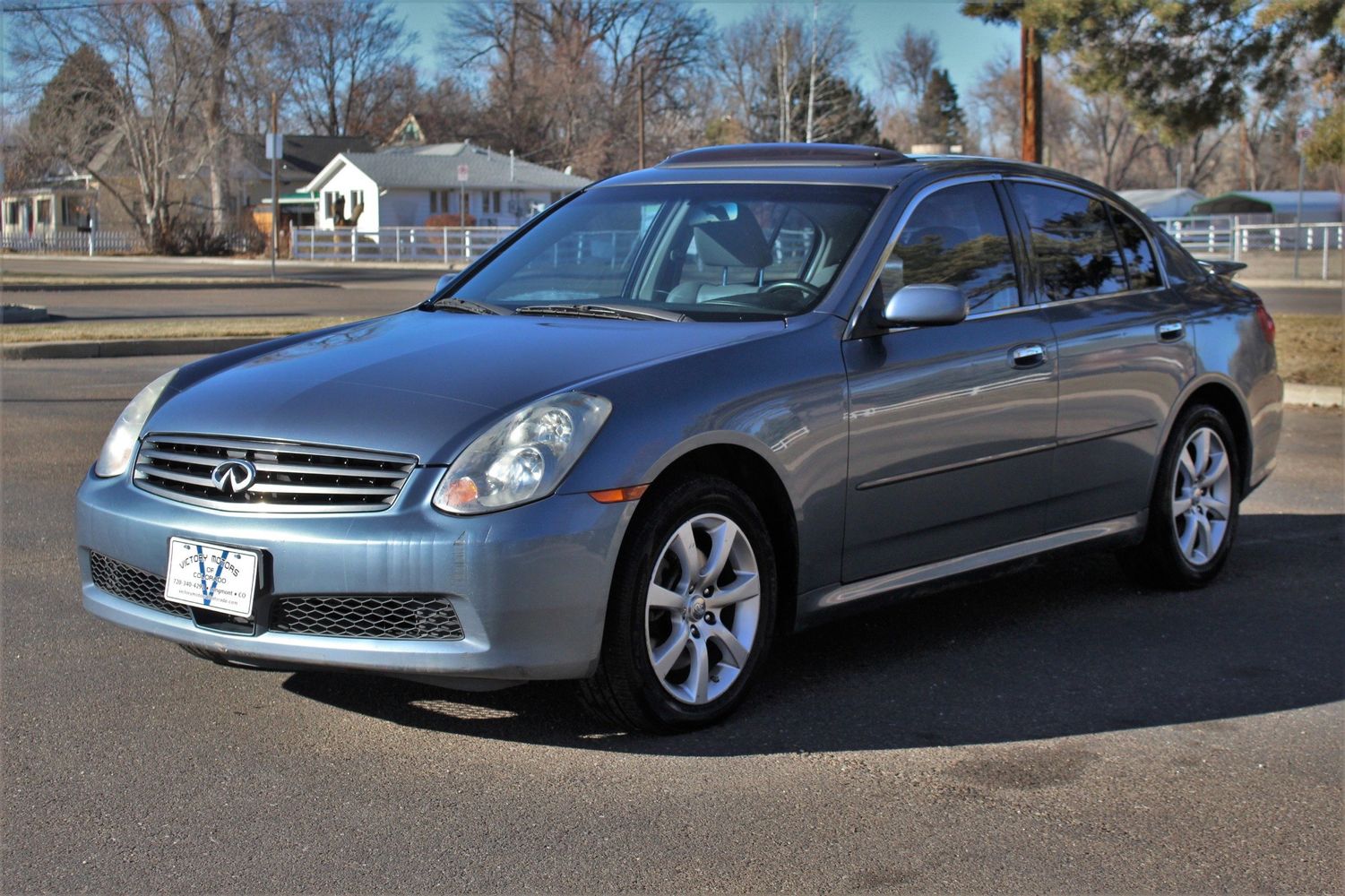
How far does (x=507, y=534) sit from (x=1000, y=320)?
2234 millimetres

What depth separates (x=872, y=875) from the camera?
11.3ft

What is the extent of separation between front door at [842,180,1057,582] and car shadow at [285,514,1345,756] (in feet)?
1.17

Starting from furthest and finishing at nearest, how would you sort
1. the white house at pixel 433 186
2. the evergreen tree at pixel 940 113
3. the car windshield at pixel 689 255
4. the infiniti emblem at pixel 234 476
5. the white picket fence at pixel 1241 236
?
the evergreen tree at pixel 940 113 → the white house at pixel 433 186 → the white picket fence at pixel 1241 236 → the car windshield at pixel 689 255 → the infiniti emblem at pixel 234 476

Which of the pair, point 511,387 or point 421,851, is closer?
point 421,851

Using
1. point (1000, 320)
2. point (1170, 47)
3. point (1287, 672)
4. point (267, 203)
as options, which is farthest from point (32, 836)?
point (267, 203)

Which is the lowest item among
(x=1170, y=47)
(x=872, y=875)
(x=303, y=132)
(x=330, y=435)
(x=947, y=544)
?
(x=872, y=875)

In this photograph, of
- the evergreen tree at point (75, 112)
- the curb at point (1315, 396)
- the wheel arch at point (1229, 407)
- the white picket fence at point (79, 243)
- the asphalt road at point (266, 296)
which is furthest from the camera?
the white picket fence at point (79, 243)

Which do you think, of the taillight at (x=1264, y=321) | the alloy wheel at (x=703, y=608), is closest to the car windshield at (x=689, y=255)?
the alloy wheel at (x=703, y=608)

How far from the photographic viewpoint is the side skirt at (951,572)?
478cm

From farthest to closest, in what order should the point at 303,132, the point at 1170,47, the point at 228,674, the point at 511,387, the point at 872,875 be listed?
the point at 303,132 → the point at 1170,47 → the point at 228,674 → the point at 511,387 → the point at 872,875

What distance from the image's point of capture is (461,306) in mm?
5422

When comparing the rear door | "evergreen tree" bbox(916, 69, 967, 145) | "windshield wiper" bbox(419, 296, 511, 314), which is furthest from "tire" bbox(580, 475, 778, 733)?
"evergreen tree" bbox(916, 69, 967, 145)

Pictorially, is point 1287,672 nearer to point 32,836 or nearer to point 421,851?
point 421,851

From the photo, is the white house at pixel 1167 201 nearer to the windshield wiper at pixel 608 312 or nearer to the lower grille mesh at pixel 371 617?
the windshield wiper at pixel 608 312
